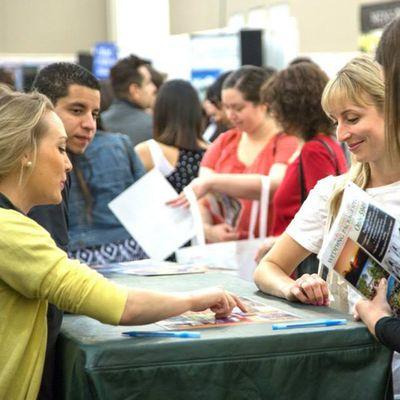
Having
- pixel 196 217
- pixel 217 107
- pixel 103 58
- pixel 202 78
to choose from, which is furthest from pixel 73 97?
pixel 103 58

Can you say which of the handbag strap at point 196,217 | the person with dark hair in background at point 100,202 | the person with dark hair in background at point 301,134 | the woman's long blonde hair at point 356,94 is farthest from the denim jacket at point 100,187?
the woman's long blonde hair at point 356,94

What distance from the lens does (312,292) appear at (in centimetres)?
225

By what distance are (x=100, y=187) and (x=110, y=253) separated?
0.88ft

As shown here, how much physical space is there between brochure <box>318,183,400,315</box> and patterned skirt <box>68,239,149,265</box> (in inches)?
69.3

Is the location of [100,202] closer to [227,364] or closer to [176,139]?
[176,139]

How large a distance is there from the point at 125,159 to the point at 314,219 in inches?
63.9

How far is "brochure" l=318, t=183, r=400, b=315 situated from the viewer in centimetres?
196

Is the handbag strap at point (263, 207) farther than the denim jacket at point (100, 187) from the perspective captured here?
Yes

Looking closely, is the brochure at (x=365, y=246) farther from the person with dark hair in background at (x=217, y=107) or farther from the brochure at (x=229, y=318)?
the person with dark hair in background at (x=217, y=107)

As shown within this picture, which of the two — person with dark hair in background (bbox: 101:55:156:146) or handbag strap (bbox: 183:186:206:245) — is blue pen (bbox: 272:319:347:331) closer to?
handbag strap (bbox: 183:186:206:245)

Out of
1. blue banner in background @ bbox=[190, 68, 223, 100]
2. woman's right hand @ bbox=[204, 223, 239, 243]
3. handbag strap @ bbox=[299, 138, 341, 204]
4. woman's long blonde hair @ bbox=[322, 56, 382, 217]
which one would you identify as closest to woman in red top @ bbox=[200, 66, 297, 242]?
woman's right hand @ bbox=[204, 223, 239, 243]

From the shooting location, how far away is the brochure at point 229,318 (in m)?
1.99

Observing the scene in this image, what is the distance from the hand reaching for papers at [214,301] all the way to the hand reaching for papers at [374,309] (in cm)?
27

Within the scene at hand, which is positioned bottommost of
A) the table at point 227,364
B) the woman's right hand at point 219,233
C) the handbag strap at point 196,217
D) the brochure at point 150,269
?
the woman's right hand at point 219,233
